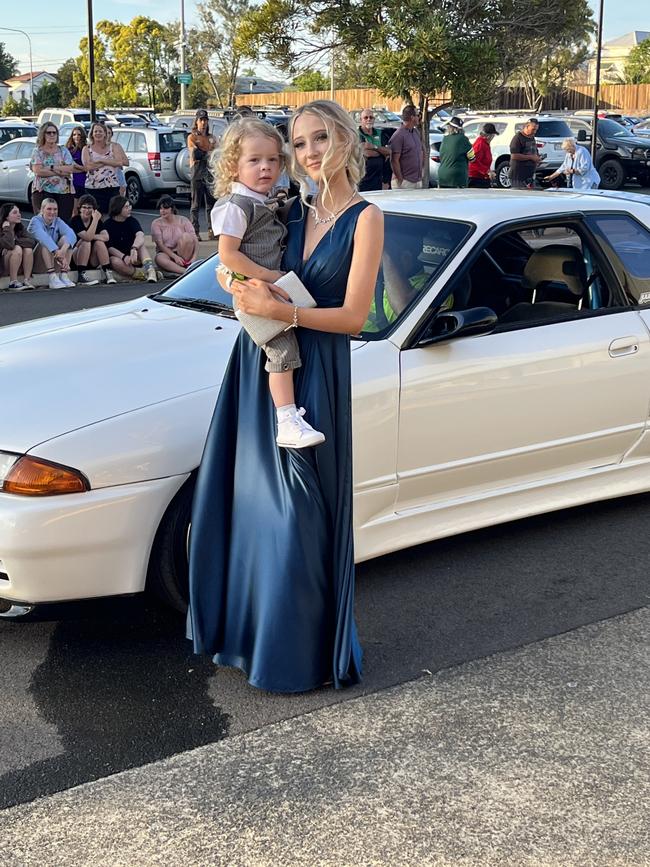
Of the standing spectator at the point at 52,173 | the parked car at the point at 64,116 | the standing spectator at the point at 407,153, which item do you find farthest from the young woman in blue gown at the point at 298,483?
the parked car at the point at 64,116

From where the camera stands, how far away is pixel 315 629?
340cm

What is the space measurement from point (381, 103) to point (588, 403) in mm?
52179

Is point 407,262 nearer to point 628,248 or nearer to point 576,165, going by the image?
point 628,248

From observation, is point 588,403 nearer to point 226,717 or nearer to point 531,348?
point 531,348

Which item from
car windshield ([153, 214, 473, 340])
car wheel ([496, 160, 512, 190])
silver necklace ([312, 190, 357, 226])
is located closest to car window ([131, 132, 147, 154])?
car wheel ([496, 160, 512, 190])

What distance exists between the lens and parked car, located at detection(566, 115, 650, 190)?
86.5ft

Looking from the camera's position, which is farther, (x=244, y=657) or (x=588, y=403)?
(x=588, y=403)

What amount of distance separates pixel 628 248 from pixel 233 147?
8.23 feet

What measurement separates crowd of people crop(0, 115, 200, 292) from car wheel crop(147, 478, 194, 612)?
353 inches

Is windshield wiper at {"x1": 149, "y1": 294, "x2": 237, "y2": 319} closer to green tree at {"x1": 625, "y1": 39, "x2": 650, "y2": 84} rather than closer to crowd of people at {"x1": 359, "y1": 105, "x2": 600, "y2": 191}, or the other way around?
crowd of people at {"x1": 359, "y1": 105, "x2": 600, "y2": 191}

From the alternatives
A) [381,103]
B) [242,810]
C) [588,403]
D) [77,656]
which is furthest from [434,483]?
[381,103]

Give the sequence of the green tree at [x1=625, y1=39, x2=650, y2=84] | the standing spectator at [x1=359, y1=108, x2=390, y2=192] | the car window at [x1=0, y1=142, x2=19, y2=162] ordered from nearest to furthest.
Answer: the standing spectator at [x1=359, y1=108, x2=390, y2=192] < the car window at [x1=0, y1=142, x2=19, y2=162] < the green tree at [x1=625, y1=39, x2=650, y2=84]

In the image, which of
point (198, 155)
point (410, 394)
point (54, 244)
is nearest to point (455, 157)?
point (198, 155)

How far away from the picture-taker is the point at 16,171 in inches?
831
